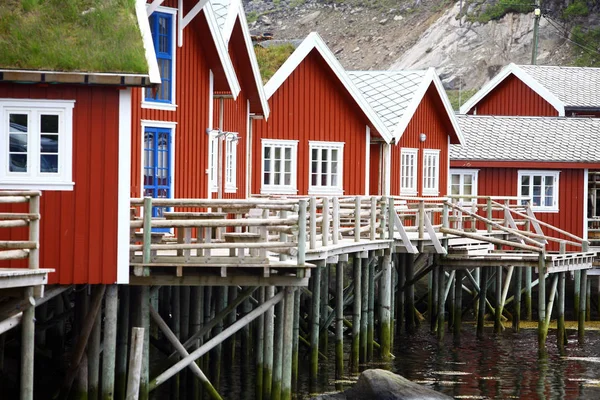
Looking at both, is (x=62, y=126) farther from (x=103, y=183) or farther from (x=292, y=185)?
(x=292, y=185)

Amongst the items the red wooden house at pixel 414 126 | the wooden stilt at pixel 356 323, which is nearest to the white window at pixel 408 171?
the red wooden house at pixel 414 126

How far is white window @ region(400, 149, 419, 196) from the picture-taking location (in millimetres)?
34438

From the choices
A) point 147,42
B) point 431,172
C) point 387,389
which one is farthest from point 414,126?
point 147,42

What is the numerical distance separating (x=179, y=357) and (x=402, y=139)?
14.5 m

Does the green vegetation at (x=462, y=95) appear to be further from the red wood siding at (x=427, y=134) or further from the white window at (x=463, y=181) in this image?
the red wood siding at (x=427, y=134)

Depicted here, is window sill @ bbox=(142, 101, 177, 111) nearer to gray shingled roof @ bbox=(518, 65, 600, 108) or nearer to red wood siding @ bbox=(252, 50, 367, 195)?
red wood siding @ bbox=(252, 50, 367, 195)

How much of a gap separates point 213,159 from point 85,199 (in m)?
6.63

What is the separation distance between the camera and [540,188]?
125 feet

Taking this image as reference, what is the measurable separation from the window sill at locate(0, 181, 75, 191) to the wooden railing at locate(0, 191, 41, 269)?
1196mm

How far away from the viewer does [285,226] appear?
2011 cm

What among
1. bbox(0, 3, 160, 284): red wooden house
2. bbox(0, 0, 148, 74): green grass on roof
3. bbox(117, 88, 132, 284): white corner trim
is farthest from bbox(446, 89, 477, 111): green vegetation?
bbox(0, 3, 160, 284): red wooden house

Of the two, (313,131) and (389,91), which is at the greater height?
(389,91)

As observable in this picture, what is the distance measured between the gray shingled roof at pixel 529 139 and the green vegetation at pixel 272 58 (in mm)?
5693

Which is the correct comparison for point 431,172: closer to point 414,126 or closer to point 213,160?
point 414,126
